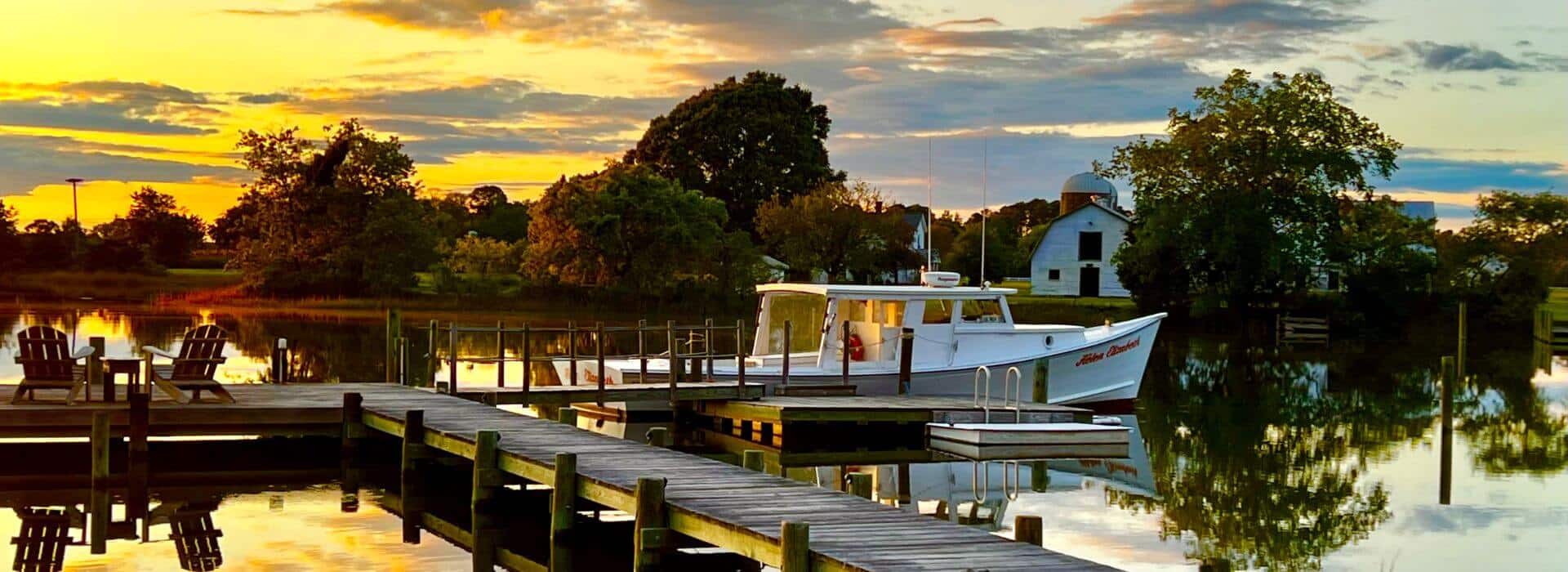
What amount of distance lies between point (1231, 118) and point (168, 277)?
46.1 m

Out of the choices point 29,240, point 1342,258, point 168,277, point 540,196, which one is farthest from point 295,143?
point 1342,258

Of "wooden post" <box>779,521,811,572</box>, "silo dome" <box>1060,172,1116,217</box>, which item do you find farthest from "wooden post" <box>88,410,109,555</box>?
"silo dome" <box>1060,172,1116,217</box>

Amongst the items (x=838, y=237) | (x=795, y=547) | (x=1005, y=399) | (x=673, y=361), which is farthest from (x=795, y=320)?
(x=838, y=237)

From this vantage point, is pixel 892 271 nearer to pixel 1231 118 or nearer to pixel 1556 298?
pixel 1231 118

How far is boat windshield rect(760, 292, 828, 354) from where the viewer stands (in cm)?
2672

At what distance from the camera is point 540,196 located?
205 feet

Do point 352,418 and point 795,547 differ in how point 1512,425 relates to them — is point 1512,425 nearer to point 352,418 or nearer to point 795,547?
point 352,418

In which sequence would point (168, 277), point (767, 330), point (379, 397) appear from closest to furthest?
point (379, 397) < point (767, 330) < point (168, 277)

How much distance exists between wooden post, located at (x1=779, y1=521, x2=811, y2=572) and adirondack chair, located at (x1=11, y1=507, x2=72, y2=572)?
22.9ft

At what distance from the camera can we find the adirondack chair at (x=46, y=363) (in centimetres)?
1878

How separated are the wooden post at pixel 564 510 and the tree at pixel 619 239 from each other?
4406cm

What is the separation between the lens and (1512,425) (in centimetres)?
2970

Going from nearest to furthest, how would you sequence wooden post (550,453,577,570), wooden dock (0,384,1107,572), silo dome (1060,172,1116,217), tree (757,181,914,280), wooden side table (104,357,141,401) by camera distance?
wooden dock (0,384,1107,572) → wooden post (550,453,577,570) → wooden side table (104,357,141,401) → tree (757,181,914,280) → silo dome (1060,172,1116,217)

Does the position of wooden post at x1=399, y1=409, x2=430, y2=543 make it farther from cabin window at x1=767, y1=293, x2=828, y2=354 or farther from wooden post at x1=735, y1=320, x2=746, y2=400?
cabin window at x1=767, y1=293, x2=828, y2=354
